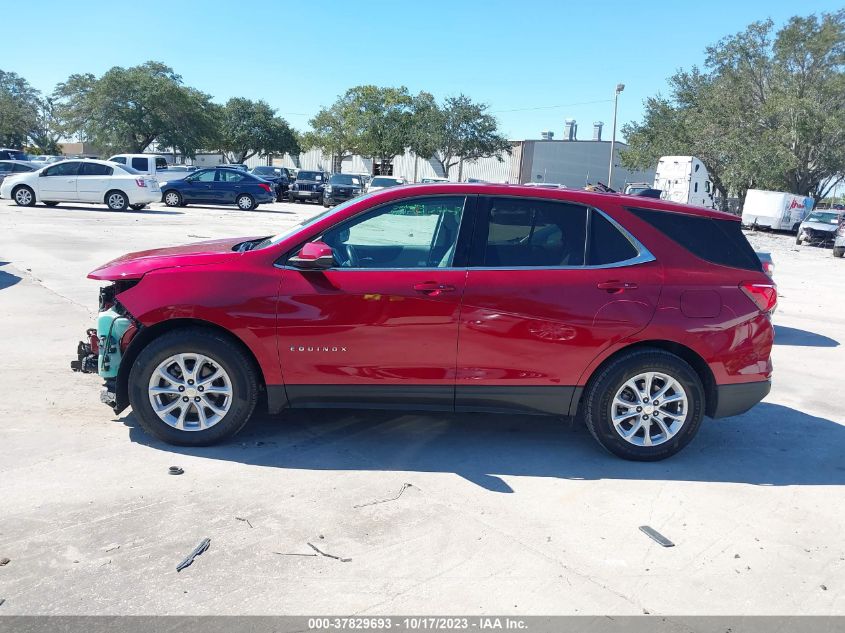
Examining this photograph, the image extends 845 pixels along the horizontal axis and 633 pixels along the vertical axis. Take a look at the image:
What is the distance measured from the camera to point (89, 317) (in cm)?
819

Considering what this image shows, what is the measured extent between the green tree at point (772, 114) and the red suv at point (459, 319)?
42.7 m

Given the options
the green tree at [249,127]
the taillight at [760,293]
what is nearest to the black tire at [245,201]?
the taillight at [760,293]

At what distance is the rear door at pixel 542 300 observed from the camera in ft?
14.9

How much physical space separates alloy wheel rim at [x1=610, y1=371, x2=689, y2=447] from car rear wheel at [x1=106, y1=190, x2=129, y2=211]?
867 inches

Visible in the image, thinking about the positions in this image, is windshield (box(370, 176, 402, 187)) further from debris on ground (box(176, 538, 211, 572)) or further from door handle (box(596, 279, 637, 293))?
debris on ground (box(176, 538, 211, 572))

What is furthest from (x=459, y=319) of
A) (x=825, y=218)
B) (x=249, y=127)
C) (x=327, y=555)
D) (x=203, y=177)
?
(x=249, y=127)

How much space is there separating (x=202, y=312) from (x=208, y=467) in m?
0.97

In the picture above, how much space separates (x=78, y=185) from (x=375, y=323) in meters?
21.9

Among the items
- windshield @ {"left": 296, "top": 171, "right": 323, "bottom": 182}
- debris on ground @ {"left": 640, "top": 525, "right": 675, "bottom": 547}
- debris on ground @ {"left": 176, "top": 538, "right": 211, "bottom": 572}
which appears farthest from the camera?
windshield @ {"left": 296, "top": 171, "right": 323, "bottom": 182}

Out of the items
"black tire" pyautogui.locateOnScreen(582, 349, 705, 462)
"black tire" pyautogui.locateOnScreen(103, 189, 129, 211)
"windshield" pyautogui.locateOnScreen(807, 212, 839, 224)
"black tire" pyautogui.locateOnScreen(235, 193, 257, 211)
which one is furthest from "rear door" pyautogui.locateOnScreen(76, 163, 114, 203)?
"windshield" pyautogui.locateOnScreen(807, 212, 839, 224)

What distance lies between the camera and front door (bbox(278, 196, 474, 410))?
177 inches

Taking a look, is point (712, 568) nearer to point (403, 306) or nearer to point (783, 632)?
point (783, 632)

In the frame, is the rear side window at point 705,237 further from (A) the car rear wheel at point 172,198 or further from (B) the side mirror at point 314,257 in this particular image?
(A) the car rear wheel at point 172,198

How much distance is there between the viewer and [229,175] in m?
28.9
